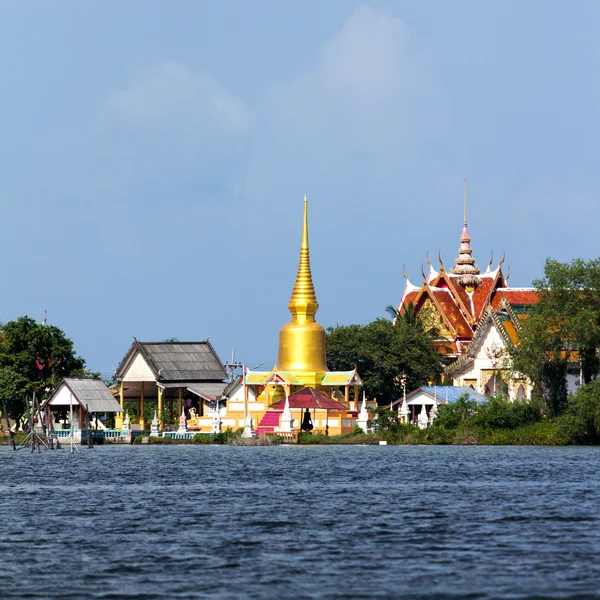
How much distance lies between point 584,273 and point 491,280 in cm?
3513

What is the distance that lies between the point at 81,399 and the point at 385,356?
817 inches

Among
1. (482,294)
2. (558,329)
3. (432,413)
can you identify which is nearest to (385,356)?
(432,413)

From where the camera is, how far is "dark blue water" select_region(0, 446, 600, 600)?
22.0m

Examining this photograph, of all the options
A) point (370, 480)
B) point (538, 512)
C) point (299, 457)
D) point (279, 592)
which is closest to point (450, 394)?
point (299, 457)

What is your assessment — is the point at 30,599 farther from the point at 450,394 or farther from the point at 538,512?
the point at 450,394

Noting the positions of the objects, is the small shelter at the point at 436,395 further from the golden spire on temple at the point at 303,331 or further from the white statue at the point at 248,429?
the white statue at the point at 248,429

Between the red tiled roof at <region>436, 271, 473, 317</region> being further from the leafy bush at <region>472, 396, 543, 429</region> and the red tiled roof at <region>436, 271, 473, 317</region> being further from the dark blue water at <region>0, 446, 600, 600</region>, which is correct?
the dark blue water at <region>0, 446, 600, 600</region>

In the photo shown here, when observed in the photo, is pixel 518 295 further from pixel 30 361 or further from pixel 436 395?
pixel 30 361

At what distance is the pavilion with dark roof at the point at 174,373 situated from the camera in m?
90.8

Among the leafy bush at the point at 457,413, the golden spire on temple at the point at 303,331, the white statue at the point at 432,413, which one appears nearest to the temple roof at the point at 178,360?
the golden spire on temple at the point at 303,331

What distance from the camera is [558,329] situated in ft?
227

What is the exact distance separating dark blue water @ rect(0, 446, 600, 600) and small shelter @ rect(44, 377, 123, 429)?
84.1ft

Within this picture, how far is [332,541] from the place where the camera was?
27.6 meters

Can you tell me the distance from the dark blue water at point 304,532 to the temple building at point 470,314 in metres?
33.4
